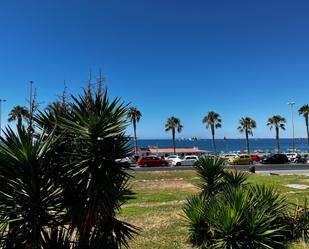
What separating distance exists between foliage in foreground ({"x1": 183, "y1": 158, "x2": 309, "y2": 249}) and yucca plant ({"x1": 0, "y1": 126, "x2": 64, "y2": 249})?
4.18m

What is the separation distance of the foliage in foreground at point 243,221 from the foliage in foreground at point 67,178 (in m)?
2.74

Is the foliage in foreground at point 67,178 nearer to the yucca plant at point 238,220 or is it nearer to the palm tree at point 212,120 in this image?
the yucca plant at point 238,220

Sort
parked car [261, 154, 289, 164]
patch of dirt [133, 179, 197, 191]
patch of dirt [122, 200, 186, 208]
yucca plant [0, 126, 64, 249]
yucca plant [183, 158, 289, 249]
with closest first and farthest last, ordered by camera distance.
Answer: yucca plant [0, 126, 64, 249], yucca plant [183, 158, 289, 249], patch of dirt [122, 200, 186, 208], patch of dirt [133, 179, 197, 191], parked car [261, 154, 289, 164]

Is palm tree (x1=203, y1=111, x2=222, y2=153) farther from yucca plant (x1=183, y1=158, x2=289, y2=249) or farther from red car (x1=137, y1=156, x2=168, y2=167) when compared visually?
yucca plant (x1=183, y1=158, x2=289, y2=249)

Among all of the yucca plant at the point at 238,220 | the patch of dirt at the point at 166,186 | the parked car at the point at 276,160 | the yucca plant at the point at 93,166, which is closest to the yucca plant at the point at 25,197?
the yucca plant at the point at 93,166

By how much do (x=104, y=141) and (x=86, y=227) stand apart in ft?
5.74

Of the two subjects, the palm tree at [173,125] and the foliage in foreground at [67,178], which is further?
the palm tree at [173,125]

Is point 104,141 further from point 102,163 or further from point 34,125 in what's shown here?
point 34,125

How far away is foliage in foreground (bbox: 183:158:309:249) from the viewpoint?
28.0 ft

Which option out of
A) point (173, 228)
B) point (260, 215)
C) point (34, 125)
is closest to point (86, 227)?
point (34, 125)

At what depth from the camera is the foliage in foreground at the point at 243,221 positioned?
8.54m

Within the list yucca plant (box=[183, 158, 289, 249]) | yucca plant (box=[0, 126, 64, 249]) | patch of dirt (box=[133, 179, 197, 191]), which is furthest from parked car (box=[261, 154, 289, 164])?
yucca plant (box=[0, 126, 64, 249])

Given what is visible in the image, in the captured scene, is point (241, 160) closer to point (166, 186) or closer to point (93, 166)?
point (166, 186)

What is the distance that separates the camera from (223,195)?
385 inches
